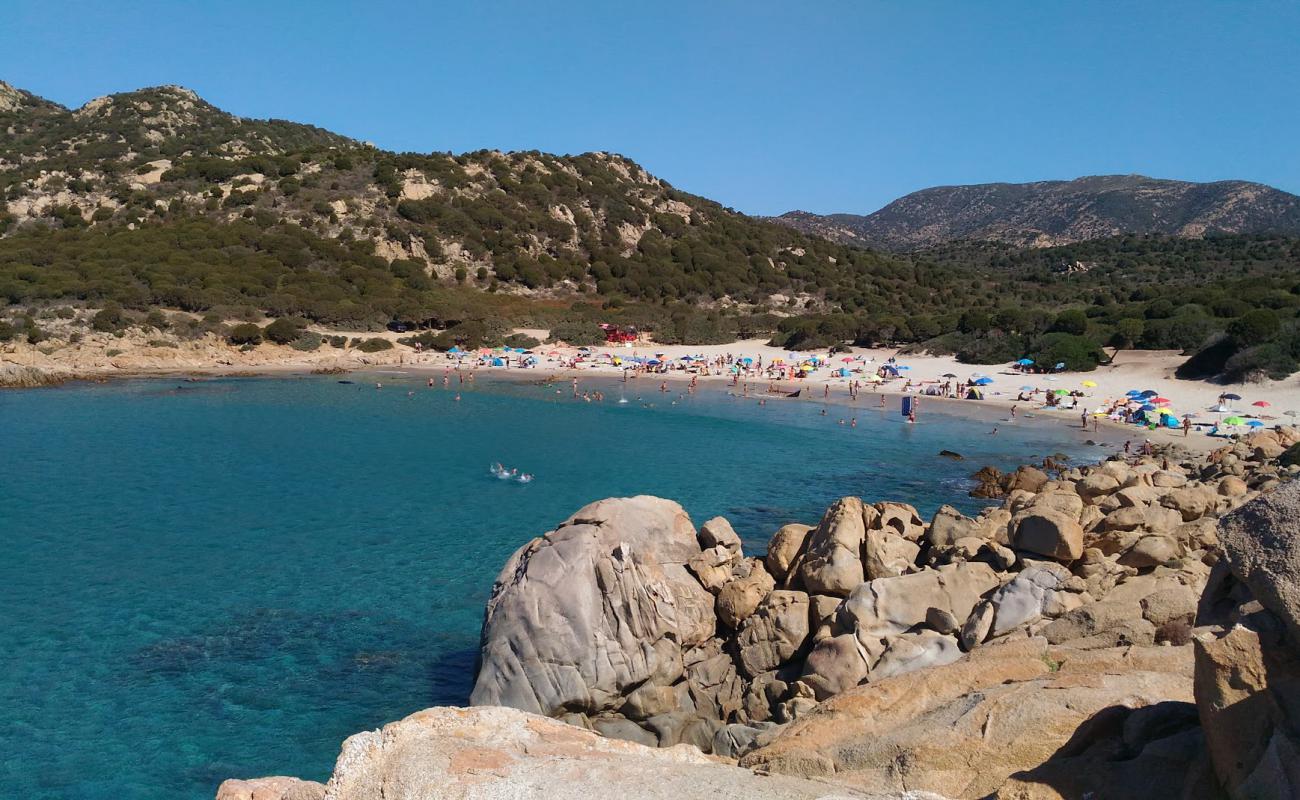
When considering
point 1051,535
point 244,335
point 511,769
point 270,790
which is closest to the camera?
point 511,769

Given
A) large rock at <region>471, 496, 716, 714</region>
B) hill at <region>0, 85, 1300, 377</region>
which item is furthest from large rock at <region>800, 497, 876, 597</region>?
hill at <region>0, 85, 1300, 377</region>

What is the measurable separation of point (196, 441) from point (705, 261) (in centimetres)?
6039

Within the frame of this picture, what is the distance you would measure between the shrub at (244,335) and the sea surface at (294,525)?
12.5 metres

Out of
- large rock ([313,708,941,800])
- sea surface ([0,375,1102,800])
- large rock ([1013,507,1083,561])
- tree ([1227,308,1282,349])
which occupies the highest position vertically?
tree ([1227,308,1282,349])

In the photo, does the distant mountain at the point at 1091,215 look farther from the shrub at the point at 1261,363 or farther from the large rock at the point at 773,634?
the large rock at the point at 773,634

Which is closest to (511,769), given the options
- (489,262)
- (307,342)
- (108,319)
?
(307,342)

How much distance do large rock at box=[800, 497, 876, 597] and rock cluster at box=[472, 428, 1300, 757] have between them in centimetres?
2

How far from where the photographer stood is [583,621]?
1146 cm

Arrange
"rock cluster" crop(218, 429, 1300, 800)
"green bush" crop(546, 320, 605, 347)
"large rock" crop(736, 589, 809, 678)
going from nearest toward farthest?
"rock cluster" crop(218, 429, 1300, 800) < "large rock" crop(736, 589, 809, 678) < "green bush" crop(546, 320, 605, 347)

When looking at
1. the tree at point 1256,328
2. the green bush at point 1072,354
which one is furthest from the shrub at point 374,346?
the tree at point 1256,328

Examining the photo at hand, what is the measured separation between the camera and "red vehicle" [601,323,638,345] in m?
66.2

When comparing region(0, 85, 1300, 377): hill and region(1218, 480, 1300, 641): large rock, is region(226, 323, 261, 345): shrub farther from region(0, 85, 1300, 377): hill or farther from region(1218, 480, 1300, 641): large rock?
region(1218, 480, 1300, 641): large rock

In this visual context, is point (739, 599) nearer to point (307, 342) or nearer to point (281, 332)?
point (307, 342)

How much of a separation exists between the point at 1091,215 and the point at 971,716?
557 feet
